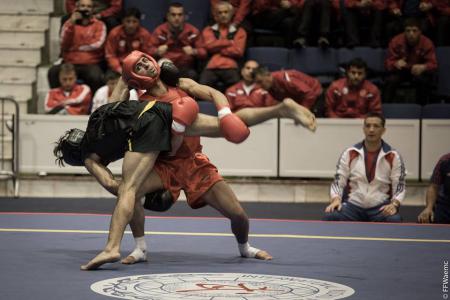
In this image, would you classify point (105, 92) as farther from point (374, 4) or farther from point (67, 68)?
point (374, 4)

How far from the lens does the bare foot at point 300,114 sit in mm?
6059

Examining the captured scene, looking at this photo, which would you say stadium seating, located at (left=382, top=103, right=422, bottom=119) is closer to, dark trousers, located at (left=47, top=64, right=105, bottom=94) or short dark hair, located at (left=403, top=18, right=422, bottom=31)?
short dark hair, located at (left=403, top=18, right=422, bottom=31)

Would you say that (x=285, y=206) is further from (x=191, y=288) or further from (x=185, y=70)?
(x=191, y=288)

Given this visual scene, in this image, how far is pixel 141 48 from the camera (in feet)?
39.5

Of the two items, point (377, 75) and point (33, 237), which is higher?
point (377, 75)

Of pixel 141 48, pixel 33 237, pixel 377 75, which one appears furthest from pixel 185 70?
pixel 33 237

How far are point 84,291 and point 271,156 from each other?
5.51 metres

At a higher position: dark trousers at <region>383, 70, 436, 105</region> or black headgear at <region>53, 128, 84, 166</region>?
dark trousers at <region>383, 70, 436, 105</region>

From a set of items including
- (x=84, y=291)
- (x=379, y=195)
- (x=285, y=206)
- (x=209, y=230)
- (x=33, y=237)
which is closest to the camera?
(x=84, y=291)

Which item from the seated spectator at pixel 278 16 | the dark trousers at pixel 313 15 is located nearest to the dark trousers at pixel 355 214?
the dark trousers at pixel 313 15

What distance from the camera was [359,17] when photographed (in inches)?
489

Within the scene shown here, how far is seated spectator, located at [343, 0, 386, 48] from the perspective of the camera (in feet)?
39.9

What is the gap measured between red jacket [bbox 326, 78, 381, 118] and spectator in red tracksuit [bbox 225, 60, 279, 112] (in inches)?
24.0

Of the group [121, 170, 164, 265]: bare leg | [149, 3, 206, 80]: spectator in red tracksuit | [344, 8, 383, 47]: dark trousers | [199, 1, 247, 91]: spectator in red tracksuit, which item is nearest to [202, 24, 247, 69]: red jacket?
[199, 1, 247, 91]: spectator in red tracksuit
